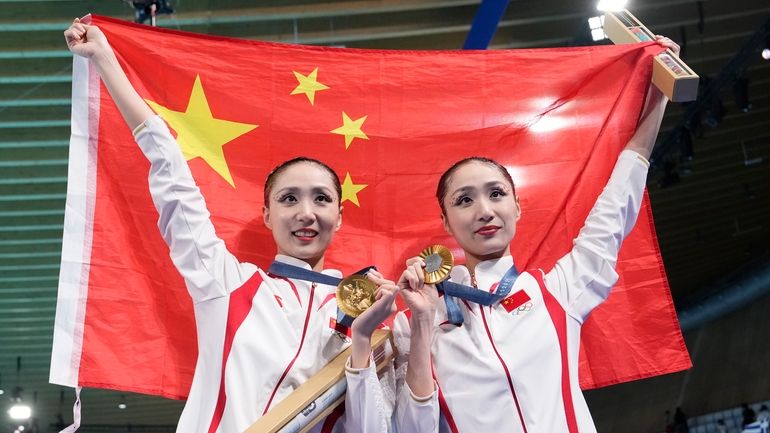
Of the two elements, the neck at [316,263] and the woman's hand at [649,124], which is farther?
the woman's hand at [649,124]

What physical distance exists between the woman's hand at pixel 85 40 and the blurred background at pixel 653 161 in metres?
3.01

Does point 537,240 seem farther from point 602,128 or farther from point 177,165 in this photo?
point 177,165

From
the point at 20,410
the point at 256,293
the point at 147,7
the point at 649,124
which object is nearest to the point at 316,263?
the point at 256,293

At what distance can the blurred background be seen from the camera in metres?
7.25

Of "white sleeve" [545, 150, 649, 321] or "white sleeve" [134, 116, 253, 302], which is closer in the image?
"white sleeve" [134, 116, 253, 302]

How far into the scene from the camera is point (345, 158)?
3422mm

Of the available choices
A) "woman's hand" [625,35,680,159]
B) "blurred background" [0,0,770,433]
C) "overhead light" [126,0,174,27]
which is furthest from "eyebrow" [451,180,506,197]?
"blurred background" [0,0,770,433]

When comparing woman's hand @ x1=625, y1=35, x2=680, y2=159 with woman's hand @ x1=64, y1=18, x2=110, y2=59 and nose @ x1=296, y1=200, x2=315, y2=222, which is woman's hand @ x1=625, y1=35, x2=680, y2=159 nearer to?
nose @ x1=296, y1=200, x2=315, y2=222

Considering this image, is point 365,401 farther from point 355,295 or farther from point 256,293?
point 256,293

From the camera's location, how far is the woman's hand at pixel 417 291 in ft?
8.02

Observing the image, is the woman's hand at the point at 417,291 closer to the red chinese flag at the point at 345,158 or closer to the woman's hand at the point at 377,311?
the woman's hand at the point at 377,311

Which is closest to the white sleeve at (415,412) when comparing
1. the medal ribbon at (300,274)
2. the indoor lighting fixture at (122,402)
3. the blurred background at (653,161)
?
the medal ribbon at (300,274)

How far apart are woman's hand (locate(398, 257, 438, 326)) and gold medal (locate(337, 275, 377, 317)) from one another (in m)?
0.10

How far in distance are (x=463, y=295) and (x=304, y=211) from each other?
0.62 metres
